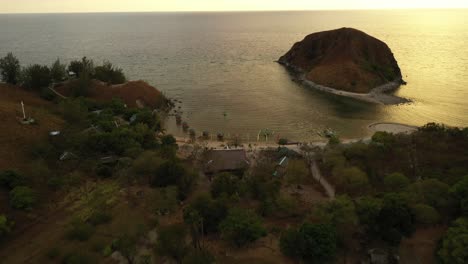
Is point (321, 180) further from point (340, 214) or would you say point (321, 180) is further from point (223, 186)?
point (223, 186)

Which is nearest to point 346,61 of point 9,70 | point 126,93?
point 126,93

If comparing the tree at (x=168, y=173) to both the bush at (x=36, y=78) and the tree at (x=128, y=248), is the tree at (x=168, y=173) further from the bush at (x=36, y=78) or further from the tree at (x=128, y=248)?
the bush at (x=36, y=78)

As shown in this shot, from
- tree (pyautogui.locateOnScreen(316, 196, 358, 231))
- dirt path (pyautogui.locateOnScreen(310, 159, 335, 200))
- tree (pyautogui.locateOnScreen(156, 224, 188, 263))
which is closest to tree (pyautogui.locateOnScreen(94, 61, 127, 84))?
dirt path (pyautogui.locateOnScreen(310, 159, 335, 200))

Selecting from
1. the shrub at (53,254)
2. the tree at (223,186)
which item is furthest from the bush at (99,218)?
the tree at (223,186)

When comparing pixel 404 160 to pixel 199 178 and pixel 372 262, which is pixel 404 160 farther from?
pixel 199 178

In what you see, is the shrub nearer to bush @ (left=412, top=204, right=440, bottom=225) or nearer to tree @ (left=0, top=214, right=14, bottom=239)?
tree @ (left=0, top=214, right=14, bottom=239)

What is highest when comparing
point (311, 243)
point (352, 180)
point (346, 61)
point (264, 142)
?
point (346, 61)
